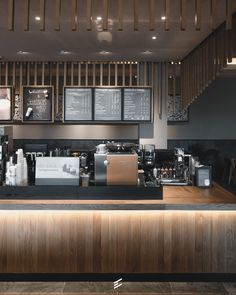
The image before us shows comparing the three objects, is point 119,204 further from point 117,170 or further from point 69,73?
point 69,73

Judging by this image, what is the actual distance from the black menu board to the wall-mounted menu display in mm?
2001

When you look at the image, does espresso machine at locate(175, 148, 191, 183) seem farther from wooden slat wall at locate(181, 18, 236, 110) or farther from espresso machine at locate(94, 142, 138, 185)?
espresso machine at locate(94, 142, 138, 185)

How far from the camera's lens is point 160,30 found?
5035mm

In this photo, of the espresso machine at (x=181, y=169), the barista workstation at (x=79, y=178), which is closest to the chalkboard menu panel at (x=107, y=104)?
the espresso machine at (x=181, y=169)

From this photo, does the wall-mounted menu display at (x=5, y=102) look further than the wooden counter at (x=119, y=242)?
Yes

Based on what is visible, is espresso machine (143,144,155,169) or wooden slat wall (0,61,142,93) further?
wooden slat wall (0,61,142,93)

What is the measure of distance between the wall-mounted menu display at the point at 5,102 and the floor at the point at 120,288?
3819mm

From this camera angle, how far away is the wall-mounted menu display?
7281 mm

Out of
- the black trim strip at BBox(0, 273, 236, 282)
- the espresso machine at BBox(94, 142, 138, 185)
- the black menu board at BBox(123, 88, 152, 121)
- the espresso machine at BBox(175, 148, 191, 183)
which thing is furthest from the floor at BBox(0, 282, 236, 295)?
the black menu board at BBox(123, 88, 152, 121)

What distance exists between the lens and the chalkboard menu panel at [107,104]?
23.9 feet

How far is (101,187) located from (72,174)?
0.32 metres

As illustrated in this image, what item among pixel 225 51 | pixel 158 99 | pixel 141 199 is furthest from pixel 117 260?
pixel 158 99

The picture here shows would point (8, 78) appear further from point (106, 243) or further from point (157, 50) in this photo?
point (106, 243)

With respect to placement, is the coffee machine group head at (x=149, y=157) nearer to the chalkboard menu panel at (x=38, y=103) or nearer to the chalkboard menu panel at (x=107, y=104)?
the chalkboard menu panel at (x=107, y=104)
